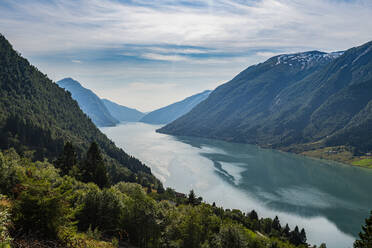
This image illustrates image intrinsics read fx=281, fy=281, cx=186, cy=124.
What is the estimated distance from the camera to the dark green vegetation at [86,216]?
41.8 feet

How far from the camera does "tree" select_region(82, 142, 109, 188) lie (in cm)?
5438

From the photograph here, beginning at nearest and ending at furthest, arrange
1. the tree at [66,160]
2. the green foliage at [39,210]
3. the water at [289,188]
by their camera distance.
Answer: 1. the green foliage at [39,210]
2. the tree at [66,160]
3. the water at [289,188]

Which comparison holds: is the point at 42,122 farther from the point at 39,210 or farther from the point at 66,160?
the point at 39,210

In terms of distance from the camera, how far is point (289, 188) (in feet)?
Answer: 431

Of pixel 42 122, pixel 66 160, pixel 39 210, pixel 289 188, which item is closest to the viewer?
pixel 39 210


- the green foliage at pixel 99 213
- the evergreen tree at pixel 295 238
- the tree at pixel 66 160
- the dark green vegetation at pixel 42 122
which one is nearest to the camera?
the green foliage at pixel 99 213

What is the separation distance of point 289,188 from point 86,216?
395 ft

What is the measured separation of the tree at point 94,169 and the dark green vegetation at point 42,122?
1891 inches

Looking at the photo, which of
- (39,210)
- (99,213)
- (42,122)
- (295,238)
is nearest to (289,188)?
(295,238)

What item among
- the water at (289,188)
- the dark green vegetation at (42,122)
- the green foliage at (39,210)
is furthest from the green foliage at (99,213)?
the dark green vegetation at (42,122)

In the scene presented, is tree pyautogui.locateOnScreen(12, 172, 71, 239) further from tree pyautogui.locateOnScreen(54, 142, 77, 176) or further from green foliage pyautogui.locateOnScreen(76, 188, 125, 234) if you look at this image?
tree pyautogui.locateOnScreen(54, 142, 77, 176)

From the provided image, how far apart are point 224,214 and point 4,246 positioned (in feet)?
257

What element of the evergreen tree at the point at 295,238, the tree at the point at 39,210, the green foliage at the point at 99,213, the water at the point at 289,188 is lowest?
the evergreen tree at the point at 295,238

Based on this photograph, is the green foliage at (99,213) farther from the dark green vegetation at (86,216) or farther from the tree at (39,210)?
the tree at (39,210)
